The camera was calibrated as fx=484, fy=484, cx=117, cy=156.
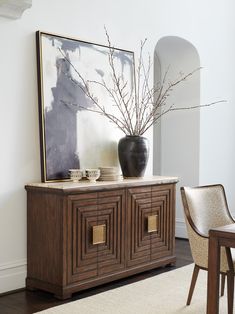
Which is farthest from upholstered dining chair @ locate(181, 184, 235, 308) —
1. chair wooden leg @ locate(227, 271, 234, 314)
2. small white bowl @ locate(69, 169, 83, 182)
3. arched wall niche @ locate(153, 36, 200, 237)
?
arched wall niche @ locate(153, 36, 200, 237)

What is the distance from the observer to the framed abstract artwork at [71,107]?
12.8 feet

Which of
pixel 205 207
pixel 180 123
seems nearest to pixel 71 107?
pixel 205 207

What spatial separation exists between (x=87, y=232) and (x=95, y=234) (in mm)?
71

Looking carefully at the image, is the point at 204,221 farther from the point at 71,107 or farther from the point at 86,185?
the point at 71,107

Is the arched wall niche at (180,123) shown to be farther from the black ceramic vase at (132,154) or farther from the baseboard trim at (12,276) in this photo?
the baseboard trim at (12,276)

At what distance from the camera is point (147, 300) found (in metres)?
3.50

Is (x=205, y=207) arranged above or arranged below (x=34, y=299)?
above

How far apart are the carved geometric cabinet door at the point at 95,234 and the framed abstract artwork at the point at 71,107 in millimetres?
426

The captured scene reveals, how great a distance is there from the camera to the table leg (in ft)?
8.59

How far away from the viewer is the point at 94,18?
14.4 feet

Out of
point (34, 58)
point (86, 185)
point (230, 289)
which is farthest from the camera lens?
point (34, 58)

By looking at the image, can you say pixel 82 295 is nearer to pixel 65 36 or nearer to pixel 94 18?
pixel 65 36

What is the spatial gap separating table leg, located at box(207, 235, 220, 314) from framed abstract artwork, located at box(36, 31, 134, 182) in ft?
5.57

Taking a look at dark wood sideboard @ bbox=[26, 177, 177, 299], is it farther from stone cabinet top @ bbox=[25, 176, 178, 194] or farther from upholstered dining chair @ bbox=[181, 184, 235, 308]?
upholstered dining chair @ bbox=[181, 184, 235, 308]
